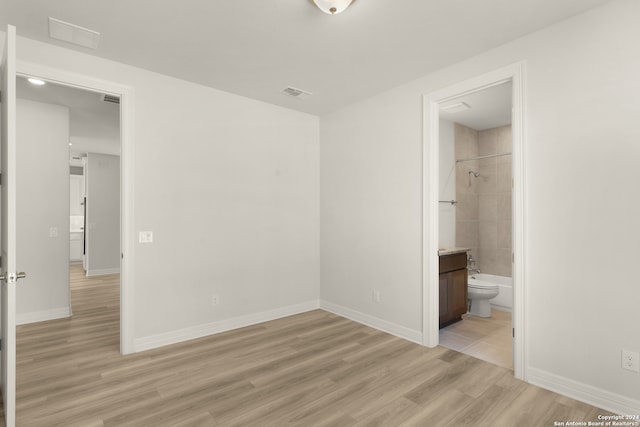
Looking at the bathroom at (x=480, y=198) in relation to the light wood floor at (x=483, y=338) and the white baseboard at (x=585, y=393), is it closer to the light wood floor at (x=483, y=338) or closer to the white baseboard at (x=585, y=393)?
the light wood floor at (x=483, y=338)

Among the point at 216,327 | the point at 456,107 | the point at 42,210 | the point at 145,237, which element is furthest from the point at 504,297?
the point at 42,210

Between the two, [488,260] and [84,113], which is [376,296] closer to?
[488,260]

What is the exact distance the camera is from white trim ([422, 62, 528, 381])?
2543 millimetres

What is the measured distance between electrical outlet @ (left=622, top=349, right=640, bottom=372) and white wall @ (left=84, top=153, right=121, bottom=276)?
8.22 metres

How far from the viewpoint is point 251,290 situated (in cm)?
389

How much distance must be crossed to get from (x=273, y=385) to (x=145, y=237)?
1833 millimetres

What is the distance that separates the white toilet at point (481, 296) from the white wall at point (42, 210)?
525 centimetres

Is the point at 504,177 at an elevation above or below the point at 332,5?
below

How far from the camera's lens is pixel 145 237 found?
10.4ft

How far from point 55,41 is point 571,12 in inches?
151

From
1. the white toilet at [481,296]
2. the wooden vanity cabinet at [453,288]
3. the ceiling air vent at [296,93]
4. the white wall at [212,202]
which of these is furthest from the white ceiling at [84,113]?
the white toilet at [481,296]

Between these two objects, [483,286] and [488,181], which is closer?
[483,286]

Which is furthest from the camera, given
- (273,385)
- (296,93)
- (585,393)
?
(296,93)

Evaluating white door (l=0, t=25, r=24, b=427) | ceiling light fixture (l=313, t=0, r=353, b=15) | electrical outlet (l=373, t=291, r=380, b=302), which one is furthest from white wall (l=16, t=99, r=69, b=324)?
ceiling light fixture (l=313, t=0, r=353, b=15)
